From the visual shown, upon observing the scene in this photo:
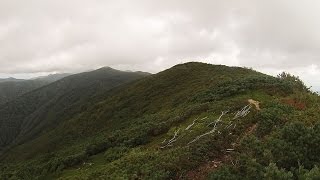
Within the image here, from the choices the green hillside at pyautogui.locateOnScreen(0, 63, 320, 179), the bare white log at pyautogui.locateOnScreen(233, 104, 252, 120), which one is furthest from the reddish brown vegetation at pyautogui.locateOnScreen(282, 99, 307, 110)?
the bare white log at pyautogui.locateOnScreen(233, 104, 252, 120)

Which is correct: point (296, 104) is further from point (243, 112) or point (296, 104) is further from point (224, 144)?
point (224, 144)

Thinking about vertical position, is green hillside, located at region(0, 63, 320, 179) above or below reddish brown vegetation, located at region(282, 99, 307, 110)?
below

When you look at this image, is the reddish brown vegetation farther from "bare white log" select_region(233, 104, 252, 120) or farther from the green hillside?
"bare white log" select_region(233, 104, 252, 120)

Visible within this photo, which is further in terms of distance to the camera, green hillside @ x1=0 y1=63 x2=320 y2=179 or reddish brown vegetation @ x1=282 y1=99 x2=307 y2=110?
reddish brown vegetation @ x1=282 y1=99 x2=307 y2=110

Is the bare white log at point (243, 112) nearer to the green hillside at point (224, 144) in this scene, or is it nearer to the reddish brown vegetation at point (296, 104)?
the green hillside at point (224, 144)

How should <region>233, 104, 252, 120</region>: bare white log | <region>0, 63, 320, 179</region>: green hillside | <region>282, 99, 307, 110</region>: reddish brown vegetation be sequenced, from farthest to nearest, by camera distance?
<region>282, 99, 307, 110</region>: reddish brown vegetation, <region>233, 104, 252, 120</region>: bare white log, <region>0, 63, 320, 179</region>: green hillside

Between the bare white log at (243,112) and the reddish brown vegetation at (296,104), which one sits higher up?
the reddish brown vegetation at (296,104)

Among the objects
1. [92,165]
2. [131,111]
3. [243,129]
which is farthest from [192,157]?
[131,111]

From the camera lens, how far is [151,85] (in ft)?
298

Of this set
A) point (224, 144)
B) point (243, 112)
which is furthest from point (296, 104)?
point (224, 144)

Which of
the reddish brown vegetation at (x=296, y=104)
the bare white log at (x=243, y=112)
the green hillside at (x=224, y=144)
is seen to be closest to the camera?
the green hillside at (x=224, y=144)

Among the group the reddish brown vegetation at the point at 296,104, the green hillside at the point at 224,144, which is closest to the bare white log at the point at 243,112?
the green hillside at the point at 224,144

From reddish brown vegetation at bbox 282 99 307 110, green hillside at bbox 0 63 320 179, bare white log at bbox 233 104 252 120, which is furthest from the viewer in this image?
reddish brown vegetation at bbox 282 99 307 110

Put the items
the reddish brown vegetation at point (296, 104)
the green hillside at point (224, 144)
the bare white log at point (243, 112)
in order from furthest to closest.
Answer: the reddish brown vegetation at point (296, 104) < the bare white log at point (243, 112) < the green hillside at point (224, 144)
